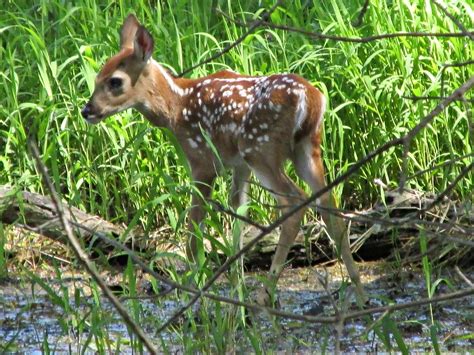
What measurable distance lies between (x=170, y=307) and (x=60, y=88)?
82.2 inches

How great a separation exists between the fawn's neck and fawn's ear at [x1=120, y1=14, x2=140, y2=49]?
0.21 metres

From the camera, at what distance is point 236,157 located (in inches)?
259

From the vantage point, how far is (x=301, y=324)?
5.36 m

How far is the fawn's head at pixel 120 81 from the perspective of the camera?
22.0 feet

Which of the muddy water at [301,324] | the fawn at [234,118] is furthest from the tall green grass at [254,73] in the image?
the muddy water at [301,324]

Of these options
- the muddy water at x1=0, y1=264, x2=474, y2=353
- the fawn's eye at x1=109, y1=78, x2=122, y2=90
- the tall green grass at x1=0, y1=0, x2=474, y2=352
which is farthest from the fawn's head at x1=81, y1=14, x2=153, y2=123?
the muddy water at x1=0, y1=264, x2=474, y2=353

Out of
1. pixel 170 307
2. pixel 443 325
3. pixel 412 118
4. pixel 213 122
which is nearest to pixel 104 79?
pixel 213 122

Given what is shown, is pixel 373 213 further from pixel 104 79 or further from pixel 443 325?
pixel 104 79

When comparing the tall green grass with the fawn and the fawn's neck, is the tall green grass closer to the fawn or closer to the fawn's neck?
the fawn's neck

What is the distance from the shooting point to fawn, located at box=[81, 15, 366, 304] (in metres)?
6.22

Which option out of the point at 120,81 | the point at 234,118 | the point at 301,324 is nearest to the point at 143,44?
the point at 120,81

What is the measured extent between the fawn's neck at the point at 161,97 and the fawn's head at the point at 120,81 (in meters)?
0.05

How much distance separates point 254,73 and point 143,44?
1.24 meters

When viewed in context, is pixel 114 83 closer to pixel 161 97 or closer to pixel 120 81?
pixel 120 81
